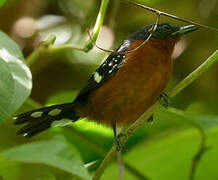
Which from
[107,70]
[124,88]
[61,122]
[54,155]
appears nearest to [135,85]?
[124,88]

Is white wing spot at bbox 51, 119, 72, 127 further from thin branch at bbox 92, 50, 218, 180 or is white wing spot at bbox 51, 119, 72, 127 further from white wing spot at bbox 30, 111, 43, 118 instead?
thin branch at bbox 92, 50, 218, 180

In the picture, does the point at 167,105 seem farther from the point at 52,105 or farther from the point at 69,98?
the point at 69,98

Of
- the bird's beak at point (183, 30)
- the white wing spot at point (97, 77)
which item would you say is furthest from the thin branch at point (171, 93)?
the white wing spot at point (97, 77)

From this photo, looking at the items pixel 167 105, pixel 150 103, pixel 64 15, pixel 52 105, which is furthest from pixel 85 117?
pixel 64 15

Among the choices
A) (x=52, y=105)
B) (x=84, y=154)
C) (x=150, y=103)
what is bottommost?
(x=84, y=154)

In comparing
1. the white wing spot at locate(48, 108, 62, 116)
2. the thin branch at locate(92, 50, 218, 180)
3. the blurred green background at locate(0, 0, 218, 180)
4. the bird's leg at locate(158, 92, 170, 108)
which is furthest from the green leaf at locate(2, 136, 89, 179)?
the blurred green background at locate(0, 0, 218, 180)

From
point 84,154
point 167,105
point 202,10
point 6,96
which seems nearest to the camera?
point 6,96

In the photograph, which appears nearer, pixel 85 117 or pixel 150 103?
pixel 150 103
